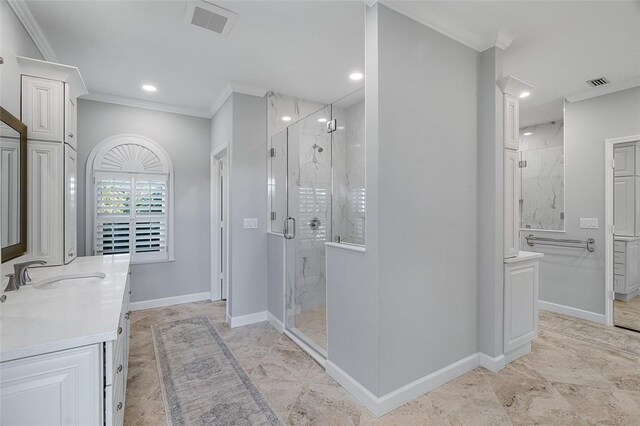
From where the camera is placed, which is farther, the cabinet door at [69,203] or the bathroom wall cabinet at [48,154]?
the cabinet door at [69,203]

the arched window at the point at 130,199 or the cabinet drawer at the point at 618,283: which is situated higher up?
the arched window at the point at 130,199

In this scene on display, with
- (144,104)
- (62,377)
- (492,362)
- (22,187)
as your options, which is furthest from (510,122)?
Answer: (144,104)

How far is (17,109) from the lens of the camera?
2088mm

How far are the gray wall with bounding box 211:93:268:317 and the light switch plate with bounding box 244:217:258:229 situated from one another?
0.04 meters

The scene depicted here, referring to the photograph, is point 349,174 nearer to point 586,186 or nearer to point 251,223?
point 251,223

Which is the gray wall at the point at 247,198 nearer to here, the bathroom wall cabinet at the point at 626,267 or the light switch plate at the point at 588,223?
the light switch plate at the point at 588,223

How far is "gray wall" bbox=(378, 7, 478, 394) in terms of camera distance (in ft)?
6.62

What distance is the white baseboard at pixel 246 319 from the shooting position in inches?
135

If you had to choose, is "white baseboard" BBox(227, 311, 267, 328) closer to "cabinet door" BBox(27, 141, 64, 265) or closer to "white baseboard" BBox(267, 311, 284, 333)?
"white baseboard" BBox(267, 311, 284, 333)

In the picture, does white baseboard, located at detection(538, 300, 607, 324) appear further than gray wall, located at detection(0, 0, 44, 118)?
Yes

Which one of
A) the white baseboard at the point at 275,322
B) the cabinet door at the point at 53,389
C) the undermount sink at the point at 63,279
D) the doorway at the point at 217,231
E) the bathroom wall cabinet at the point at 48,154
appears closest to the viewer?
the cabinet door at the point at 53,389

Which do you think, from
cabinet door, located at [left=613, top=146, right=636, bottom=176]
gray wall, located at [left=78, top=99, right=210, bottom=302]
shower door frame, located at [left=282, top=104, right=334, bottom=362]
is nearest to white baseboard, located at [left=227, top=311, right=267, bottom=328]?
shower door frame, located at [left=282, top=104, right=334, bottom=362]

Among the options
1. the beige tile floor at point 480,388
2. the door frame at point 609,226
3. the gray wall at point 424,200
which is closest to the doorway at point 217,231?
the beige tile floor at point 480,388

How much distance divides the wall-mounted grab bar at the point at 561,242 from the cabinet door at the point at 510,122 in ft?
6.59
